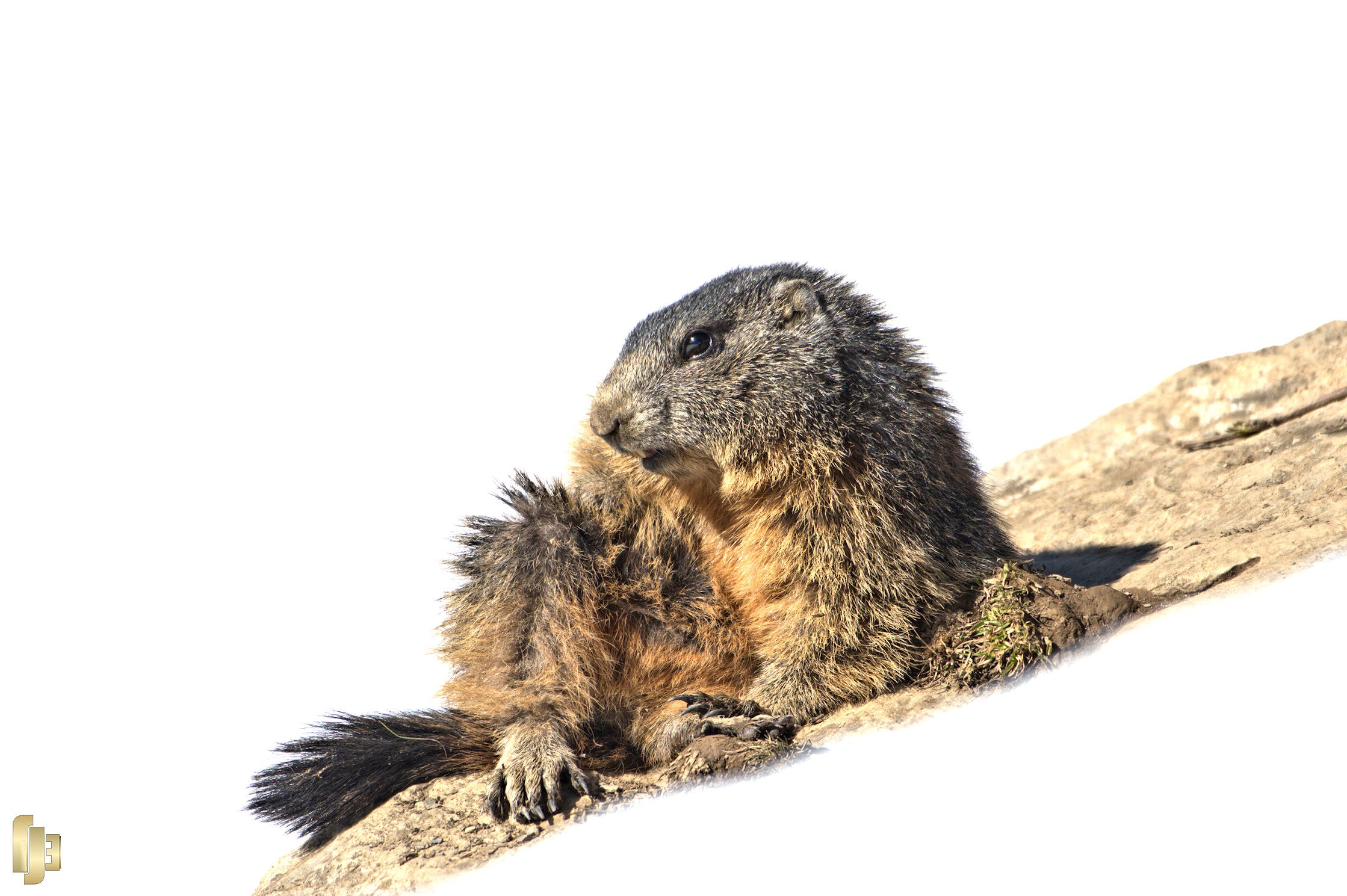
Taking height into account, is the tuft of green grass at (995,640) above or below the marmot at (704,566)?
below

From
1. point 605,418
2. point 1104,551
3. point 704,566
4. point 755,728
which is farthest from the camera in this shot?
point 1104,551

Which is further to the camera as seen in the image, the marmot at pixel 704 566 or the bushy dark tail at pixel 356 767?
the marmot at pixel 704 566

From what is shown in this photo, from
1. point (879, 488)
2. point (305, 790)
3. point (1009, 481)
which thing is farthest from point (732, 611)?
point (1009, 481)

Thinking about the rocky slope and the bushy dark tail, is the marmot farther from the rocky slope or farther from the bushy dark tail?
the rocky slope

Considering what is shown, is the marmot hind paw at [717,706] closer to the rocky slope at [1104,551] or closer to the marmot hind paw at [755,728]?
the marmot hind paw at [755,728]

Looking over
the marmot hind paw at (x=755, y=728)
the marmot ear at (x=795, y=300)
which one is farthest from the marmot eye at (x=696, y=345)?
the marmot hind paw at (x=755, y=728)

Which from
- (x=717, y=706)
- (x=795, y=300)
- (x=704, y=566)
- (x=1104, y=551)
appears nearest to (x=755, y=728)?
(x=717, y=706)

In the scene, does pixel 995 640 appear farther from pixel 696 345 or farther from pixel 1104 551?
pixel 1104 551
